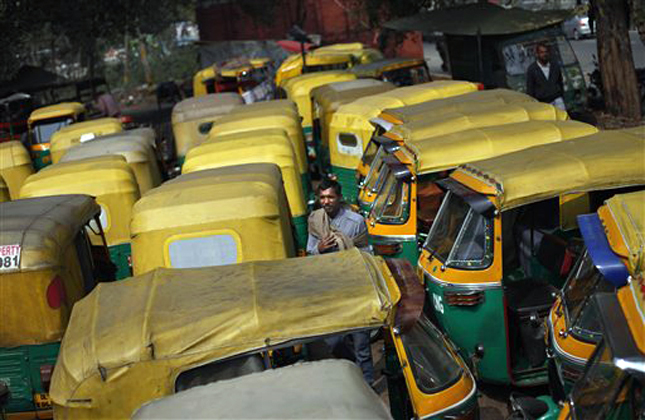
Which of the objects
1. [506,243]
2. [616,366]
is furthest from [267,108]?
[616,366]

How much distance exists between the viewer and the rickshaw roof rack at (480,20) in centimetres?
1811

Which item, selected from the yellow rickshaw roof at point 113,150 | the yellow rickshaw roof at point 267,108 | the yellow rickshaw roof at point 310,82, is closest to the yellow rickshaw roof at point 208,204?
the yellow rickshaw roof at point 113,150

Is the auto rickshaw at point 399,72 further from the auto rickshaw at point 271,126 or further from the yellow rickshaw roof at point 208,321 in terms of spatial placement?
the yellow rickshaw roof at point 208,321

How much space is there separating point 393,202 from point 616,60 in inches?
308

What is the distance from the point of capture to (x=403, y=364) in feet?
18.3

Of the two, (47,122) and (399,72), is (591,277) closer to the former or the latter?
(399,72)

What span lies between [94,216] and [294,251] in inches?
85.7

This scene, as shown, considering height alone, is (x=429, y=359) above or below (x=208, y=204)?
below

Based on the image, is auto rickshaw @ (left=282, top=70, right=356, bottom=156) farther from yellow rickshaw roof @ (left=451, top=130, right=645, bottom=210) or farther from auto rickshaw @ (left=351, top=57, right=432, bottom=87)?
yellow rickshaw roof @ (left=451, top=130, right=645, bottom=210)

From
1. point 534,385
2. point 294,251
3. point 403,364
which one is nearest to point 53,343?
point 294,251

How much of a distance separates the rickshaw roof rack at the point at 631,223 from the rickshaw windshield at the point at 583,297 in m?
0.52

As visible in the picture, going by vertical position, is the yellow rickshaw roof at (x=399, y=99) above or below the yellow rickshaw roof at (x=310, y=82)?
above

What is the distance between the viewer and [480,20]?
758 inches

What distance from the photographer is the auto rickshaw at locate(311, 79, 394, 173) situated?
15.6 meters
